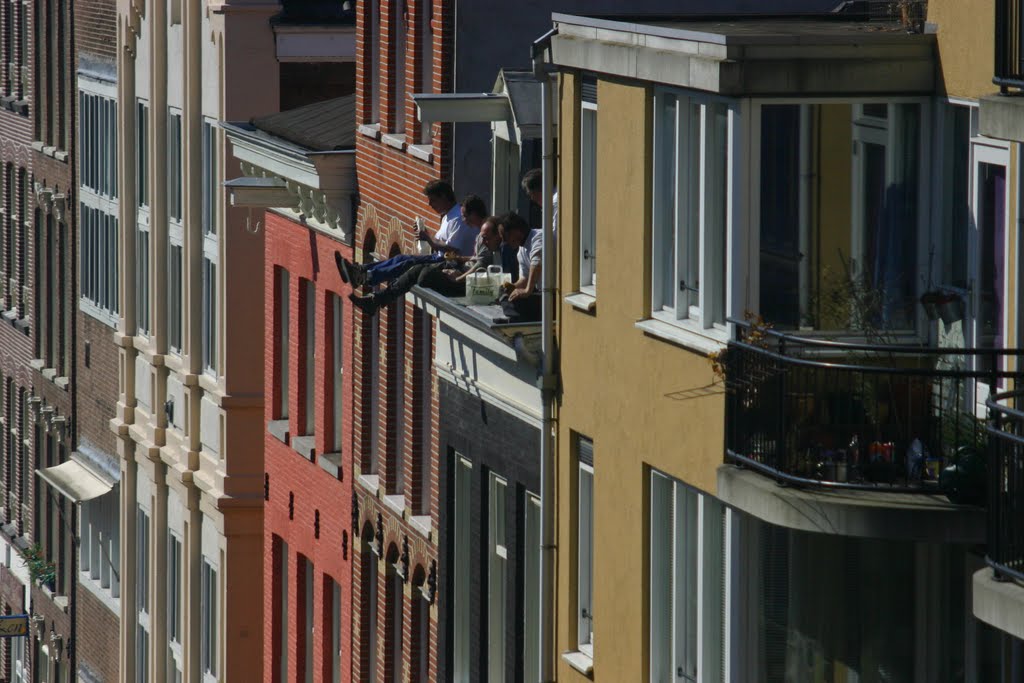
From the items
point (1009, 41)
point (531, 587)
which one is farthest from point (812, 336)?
point (531, 587)

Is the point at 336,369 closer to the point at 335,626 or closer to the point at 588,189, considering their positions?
the point at 335,626

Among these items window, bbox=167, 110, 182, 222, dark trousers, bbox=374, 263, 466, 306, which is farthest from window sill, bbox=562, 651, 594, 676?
window, bbox=167, 110, 182, 222

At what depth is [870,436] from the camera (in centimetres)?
1677

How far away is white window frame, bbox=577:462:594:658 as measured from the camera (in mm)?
21594

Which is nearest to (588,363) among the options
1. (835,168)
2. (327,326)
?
(835,168)

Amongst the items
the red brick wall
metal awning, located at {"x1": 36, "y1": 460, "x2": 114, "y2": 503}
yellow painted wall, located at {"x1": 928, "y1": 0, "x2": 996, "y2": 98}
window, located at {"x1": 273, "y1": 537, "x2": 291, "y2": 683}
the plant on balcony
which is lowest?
the plant on balcony

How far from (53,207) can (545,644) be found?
3242 cm

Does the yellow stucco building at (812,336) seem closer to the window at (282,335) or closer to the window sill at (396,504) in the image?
the window sill at (396,504)

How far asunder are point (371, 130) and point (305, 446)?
5534 millimetres

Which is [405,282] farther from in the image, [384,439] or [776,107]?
[776,107]

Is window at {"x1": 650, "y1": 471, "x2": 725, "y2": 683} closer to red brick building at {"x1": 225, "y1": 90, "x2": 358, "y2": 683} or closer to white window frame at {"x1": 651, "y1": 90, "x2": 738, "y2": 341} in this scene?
white window frame at {"x1": 651, "y1": 90, "x2": 738, "y2": 341}

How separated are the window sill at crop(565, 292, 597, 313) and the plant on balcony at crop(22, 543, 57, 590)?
34.5 meters

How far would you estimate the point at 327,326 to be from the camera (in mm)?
33438

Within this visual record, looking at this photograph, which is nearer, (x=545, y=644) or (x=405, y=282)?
(x=545, y=644)
